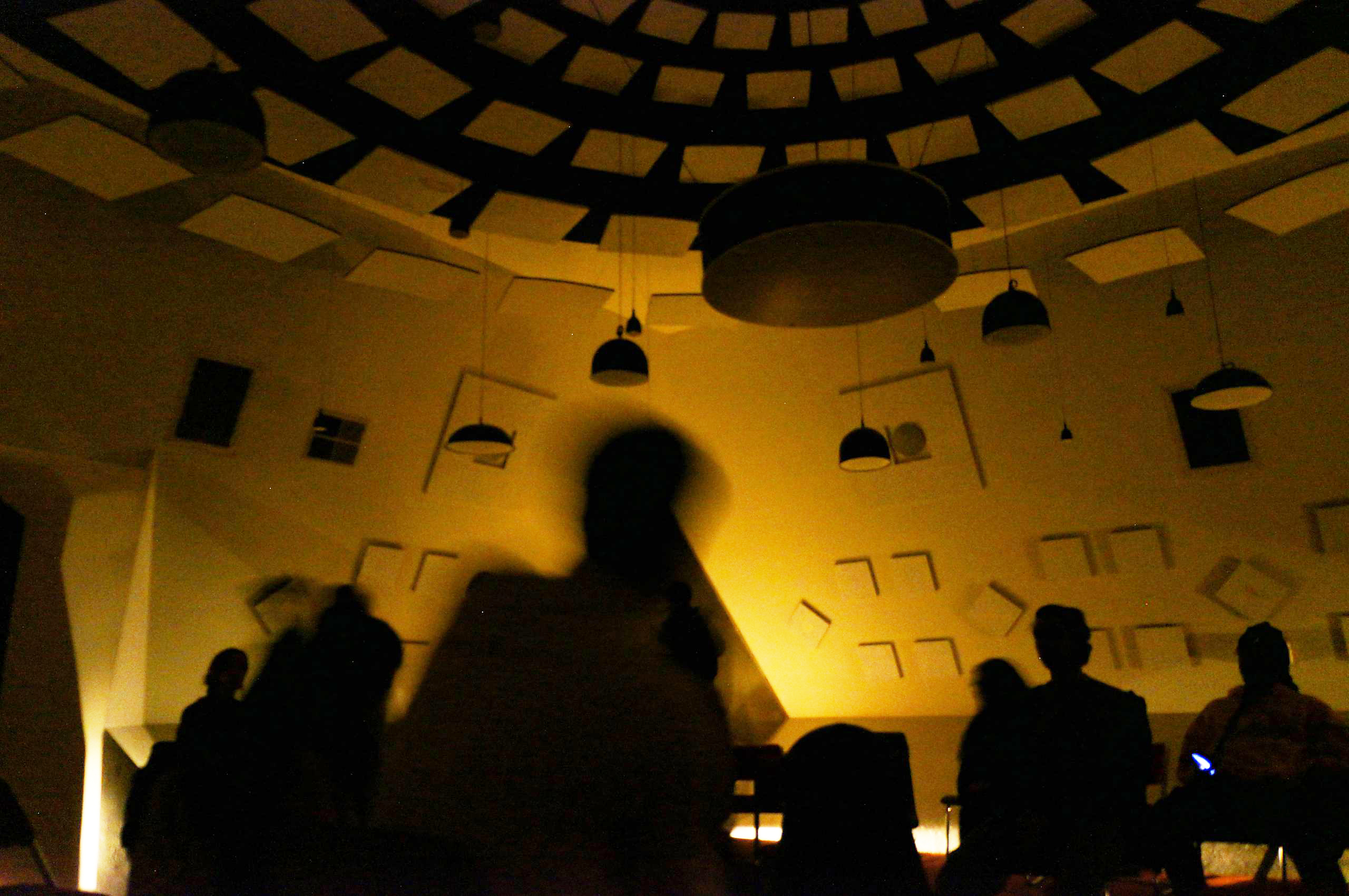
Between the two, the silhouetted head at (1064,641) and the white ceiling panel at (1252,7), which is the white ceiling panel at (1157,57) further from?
the silhouetted head at (1064,641)

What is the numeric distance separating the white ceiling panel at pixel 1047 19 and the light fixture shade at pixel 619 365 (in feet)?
9.95

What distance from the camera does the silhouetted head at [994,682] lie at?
11.2 feet

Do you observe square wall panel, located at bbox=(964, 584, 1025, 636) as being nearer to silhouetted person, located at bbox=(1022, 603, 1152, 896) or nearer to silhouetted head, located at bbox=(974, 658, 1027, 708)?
silhouetted head, located at bbox=(974, 658, 1027, 708)

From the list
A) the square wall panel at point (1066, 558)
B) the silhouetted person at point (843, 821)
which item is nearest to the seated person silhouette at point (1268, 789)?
the silhouetted person at point (843, 821)

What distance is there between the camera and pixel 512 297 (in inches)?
321

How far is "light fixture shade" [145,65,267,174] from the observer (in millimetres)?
3637

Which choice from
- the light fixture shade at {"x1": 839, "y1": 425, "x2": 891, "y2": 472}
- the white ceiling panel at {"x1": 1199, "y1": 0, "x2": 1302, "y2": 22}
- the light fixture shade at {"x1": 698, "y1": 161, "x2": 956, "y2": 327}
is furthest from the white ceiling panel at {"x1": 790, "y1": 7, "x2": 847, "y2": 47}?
the light fixture shade at {"x1": 839, "y1": 425, "x2": 891, "y2": 472}

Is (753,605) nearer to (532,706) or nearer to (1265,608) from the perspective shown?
(1265,608)

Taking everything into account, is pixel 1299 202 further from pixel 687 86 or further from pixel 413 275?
pixel 413 275

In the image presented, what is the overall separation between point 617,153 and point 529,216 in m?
0.89

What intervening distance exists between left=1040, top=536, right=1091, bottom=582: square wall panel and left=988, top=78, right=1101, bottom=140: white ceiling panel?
4.02 metres

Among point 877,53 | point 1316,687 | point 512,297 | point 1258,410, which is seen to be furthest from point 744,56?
point 1316,687

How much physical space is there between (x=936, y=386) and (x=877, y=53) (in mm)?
3994

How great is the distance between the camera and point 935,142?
5.62 metres
